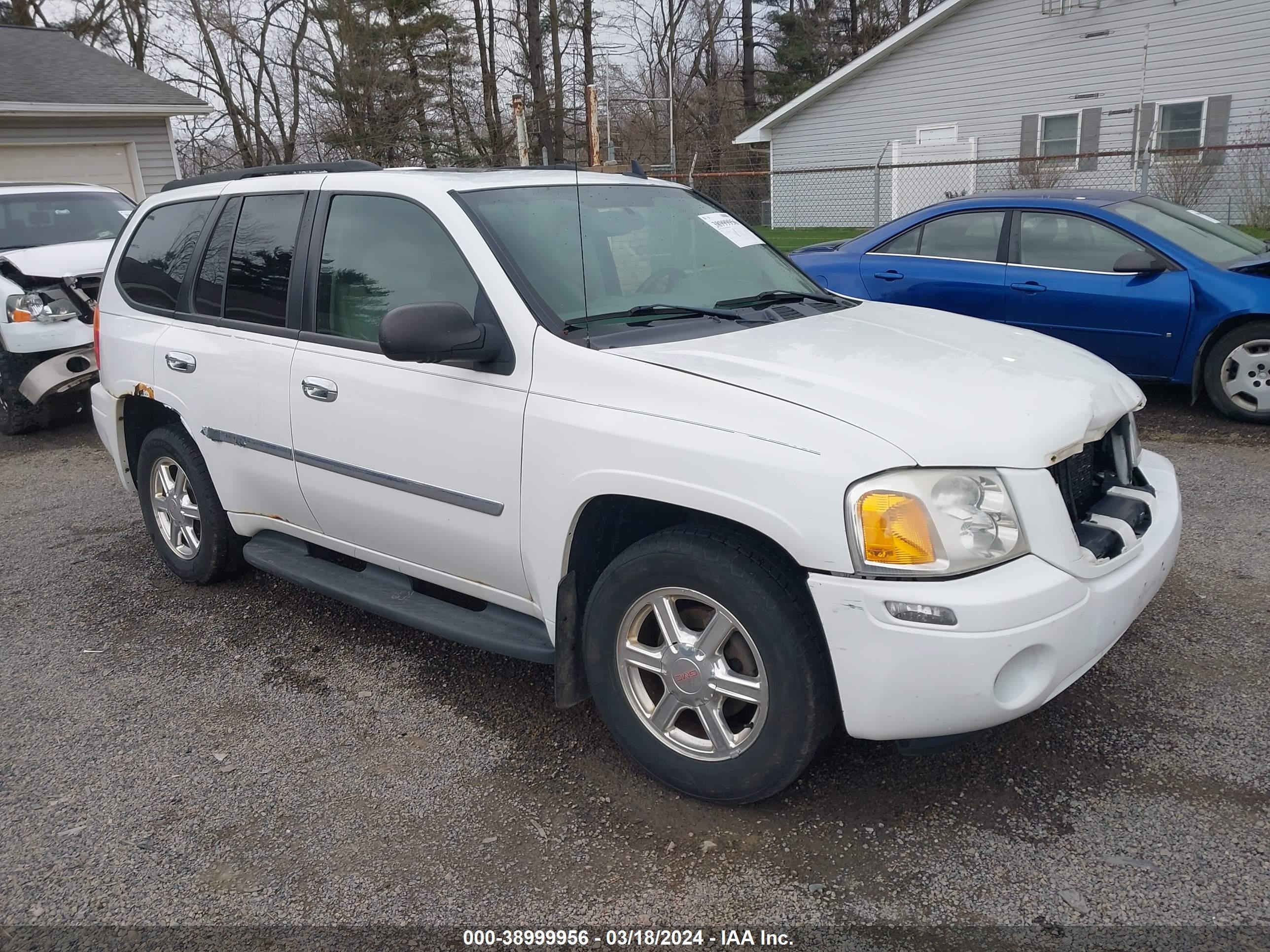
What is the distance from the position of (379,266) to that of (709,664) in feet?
6.31

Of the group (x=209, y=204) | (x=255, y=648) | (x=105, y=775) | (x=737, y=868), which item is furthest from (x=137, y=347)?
(x=737, y=868)

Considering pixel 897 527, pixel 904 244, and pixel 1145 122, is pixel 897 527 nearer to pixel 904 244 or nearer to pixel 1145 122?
pixel 904 244

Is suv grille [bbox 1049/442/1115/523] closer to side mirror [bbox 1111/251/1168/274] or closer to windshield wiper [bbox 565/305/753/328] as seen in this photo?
windshield wiper [bbox 565/305/753/328]

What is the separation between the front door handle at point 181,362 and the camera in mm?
4352

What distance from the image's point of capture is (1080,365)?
3.34 m

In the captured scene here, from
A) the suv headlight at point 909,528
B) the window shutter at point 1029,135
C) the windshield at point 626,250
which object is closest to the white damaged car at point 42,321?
the windshield at point 626,250

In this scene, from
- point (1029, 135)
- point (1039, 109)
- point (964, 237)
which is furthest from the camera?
point (1029, 135)

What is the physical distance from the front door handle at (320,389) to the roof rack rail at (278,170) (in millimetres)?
875

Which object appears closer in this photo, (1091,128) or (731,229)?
(731,229)

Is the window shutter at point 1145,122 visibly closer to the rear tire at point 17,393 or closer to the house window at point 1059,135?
the house window at point 1059,135

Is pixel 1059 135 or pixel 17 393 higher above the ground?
pixel 1059 135

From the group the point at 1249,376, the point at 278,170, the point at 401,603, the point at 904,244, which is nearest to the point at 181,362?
the point at 278,170

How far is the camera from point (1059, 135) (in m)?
20.1

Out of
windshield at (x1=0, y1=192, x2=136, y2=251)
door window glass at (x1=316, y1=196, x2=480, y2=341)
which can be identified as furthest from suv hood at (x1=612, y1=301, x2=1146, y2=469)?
windshield at (x1=0, y1=192, x2=136, y2=251)
